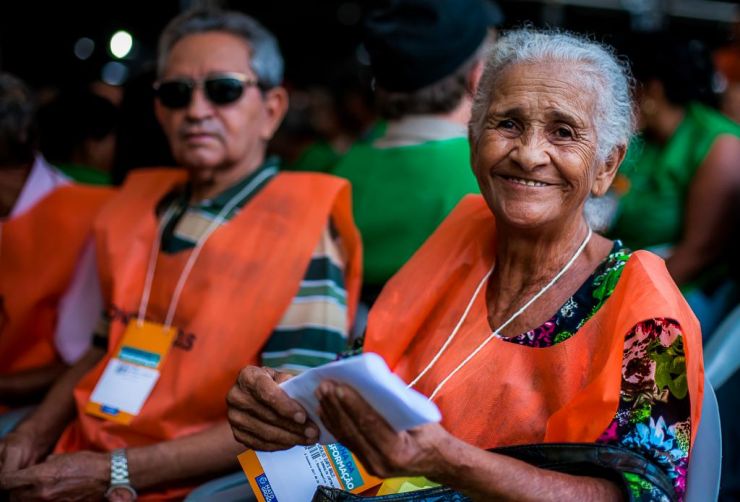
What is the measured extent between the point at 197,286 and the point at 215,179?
15.5 inches

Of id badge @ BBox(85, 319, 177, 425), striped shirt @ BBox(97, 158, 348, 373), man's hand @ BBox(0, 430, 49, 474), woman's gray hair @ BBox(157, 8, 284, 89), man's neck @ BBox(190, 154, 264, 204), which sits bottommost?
man's hand @ BBox(0, 430, 49, 474)

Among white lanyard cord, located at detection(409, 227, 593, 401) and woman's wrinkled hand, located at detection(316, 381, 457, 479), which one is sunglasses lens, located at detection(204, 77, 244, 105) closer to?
white lanyard cord, located at detection(409, 227, 593, 401)

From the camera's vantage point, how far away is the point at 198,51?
2883mm

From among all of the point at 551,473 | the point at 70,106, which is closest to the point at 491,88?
the point at 551,473

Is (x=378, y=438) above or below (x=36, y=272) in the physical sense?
above

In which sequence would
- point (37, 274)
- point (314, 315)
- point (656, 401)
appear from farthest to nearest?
point (37, 274) → point (314, 315) → point (656, 401)

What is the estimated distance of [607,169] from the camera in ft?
6.85

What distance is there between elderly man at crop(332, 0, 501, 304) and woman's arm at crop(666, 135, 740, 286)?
1.28 metres

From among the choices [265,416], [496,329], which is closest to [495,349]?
[496,329]

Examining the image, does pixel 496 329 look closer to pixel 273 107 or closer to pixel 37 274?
pixel 273 107

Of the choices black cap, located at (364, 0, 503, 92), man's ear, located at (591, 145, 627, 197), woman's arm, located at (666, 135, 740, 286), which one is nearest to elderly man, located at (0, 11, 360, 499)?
black cap, located at (364, 0, 503, 92)

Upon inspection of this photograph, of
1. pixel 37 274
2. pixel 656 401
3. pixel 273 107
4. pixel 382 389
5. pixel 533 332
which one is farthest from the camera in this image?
pixel 37 274

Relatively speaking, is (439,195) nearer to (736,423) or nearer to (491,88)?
(491,88)

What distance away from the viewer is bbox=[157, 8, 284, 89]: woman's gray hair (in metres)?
2.94
